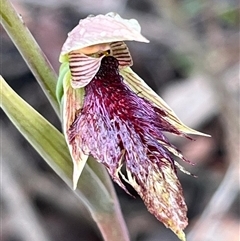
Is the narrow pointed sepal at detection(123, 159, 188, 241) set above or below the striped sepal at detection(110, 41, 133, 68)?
below

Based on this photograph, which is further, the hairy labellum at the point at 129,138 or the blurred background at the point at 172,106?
the blurred background at the point at 172,106

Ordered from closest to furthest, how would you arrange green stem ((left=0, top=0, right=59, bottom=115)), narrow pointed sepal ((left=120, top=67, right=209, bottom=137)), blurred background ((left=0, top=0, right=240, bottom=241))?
green stem ((left=0, top=0, right=59, bottom=115)) < narrow pointed sepal ((left=120, top=67, right=209, bottom=137)) < blurred background ((left=0, top=0, right=240, bottom=241))

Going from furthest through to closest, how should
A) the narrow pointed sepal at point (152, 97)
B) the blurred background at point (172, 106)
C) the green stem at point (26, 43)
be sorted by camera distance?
1. the blurred background at point (172, 106)
2. the narrow pointed sepal at point (152, 97)
3. the green stem at point (26, 43)

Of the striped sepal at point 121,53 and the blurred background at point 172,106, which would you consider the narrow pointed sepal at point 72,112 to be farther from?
the blurred background at point 172,106

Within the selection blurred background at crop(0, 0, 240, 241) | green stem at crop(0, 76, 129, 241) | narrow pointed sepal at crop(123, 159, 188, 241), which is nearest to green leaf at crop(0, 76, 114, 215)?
green stem at crop(0, 76, 129, 241)

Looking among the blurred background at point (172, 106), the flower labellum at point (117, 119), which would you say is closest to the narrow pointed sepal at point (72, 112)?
the flower labellum at point (117, 119)

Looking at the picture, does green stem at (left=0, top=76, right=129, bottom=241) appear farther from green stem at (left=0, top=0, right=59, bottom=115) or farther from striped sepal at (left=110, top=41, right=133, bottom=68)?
striped sepal at (left=110, top=41, right=133, bottom=68)

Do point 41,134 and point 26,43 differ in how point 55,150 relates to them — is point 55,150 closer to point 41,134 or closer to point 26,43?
point 41,134
